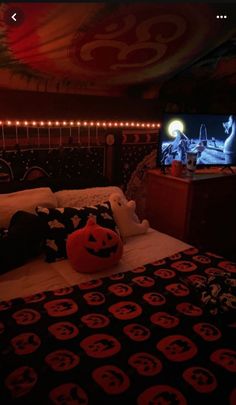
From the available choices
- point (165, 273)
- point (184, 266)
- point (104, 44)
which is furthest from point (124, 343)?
point (104, 44)

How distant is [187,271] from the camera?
1795 mm

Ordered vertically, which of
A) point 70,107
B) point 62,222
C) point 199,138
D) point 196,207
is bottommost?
point 196,207

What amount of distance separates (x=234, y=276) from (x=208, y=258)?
278mm

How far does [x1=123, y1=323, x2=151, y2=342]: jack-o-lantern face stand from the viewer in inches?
50.1

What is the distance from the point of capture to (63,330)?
1294 mm

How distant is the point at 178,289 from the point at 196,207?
1.40 metres

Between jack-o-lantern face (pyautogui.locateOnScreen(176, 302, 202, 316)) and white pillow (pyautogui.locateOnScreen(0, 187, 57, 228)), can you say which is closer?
jack-o-lantern face (pyautogui.locateOnScreen(176, 302, 202, 316))

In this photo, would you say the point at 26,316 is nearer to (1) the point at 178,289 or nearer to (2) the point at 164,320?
(2) the point at 164,320

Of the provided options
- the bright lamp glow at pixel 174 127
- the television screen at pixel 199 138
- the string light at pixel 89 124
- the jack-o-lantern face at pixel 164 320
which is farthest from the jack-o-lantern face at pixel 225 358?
the bright lamp glow at pixel 174 127

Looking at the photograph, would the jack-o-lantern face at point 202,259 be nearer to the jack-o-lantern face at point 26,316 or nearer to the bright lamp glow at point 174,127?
the jack-o-lantern face at point 26,316

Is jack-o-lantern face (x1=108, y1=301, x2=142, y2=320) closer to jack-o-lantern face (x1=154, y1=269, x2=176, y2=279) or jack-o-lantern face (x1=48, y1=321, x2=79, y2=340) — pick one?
jack-o-lantern face (x1=48, y1=321, x2=79, y2=340)

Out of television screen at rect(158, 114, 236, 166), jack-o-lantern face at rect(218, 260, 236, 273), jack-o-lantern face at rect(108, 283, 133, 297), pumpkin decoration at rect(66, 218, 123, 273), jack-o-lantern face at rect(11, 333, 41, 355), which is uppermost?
television screen at rect(158, 114, 236, 166)

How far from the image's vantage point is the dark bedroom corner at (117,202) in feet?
3.73

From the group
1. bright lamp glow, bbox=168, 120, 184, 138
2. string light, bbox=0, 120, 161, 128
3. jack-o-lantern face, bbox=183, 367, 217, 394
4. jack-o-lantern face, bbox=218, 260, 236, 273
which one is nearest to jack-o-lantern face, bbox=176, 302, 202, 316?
jack-o-lantern face, bbox=183, 367, 217, 394
